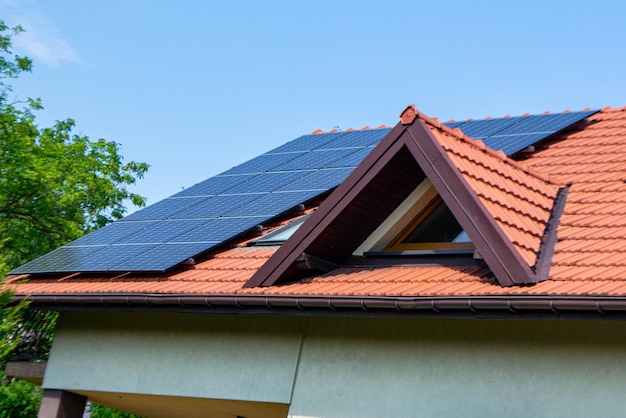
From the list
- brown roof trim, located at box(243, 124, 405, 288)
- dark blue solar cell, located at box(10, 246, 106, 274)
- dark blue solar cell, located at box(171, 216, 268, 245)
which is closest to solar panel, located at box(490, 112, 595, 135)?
dark blue solar cell, located at box(171, 216, 268, 245)

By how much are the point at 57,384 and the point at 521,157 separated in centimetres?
656

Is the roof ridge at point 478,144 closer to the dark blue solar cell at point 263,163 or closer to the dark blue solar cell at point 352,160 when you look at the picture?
the dark blue solar cell at point 352,160

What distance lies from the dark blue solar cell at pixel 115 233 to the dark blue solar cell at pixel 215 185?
1.17 m

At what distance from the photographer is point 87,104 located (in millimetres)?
35719

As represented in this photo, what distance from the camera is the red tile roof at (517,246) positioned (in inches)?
390

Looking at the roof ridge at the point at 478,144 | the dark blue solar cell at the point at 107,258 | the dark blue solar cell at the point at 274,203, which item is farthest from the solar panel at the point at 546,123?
the dark blue solar cell at the point at 107,258

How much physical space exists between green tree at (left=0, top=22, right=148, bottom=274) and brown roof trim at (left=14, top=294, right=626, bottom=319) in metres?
15.8

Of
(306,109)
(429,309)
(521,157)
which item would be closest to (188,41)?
(306,109)

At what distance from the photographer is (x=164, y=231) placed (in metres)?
14.4

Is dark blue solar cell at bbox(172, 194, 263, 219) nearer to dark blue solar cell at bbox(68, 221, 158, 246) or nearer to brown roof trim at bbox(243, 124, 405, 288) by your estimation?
dark blue solar cell at bbox(68, 221, 158, 246)

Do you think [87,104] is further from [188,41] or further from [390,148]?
[390,148]

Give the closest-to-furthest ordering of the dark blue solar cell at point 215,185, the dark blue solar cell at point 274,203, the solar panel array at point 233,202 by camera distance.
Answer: the solar panel array at point 233,202 → the dark blue solar cell at point 274,203 → the dark blue solar cell at point 215,185

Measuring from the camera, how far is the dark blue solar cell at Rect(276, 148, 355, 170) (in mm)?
15734

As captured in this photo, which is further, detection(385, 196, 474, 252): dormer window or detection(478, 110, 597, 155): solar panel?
detection(478, 110, 597, 155): solar panel
